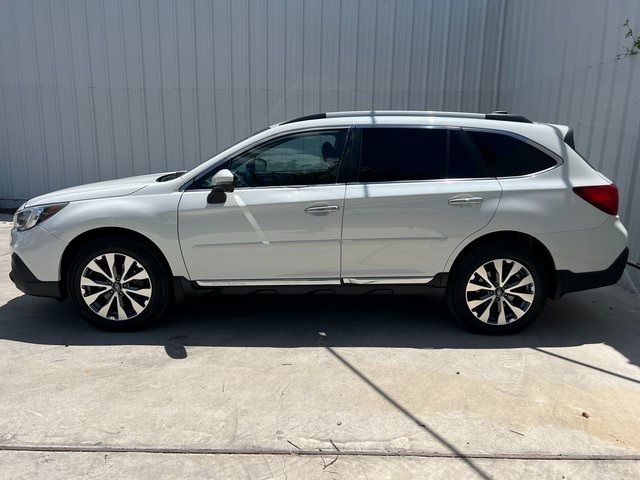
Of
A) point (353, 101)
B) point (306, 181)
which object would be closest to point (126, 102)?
point (353, 101)

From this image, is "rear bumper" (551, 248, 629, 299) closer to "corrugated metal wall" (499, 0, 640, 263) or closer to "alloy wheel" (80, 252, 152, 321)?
"corrugated metal wall" (499, 0, 640, 263)

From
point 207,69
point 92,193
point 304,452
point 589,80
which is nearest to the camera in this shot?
point 304,452

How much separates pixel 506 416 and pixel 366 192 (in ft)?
6.28

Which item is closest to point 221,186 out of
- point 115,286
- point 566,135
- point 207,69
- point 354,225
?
point 354,225

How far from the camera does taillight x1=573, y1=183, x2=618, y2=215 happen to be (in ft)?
12.9

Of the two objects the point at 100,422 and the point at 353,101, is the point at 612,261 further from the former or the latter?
the point at 353,101

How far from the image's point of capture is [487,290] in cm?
407

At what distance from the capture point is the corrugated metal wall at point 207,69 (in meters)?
8.82

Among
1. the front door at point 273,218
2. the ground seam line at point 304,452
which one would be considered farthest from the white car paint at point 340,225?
the ground seam line at point 304,452

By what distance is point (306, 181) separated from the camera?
13.2ft

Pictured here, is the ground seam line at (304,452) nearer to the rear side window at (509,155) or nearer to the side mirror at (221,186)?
the side mirror at (221,186)

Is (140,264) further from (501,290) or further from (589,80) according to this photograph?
(589,80)

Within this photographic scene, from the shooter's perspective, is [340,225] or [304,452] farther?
[340,225]

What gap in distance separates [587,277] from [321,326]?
2.27 m
